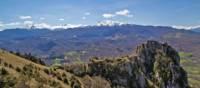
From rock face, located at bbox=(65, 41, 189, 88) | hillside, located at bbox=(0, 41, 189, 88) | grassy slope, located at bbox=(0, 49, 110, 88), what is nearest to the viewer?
grassy slope, located at bbox=(0, 49, 110, 88)

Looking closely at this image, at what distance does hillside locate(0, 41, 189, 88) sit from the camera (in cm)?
10044

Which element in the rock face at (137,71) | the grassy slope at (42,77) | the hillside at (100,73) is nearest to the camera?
the grassy slope at (42,77)

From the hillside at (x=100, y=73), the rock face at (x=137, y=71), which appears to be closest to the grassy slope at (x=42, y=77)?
the hillside at (x=100, y=73)

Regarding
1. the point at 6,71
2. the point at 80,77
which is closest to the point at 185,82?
the point at 80,77

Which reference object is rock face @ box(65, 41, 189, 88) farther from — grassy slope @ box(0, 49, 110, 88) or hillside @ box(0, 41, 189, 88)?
grassy slope @ box(0, 49, 110, 88)

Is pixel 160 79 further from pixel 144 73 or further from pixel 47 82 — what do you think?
pixel 47 82

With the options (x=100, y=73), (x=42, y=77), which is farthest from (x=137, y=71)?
(x=42, y=77)

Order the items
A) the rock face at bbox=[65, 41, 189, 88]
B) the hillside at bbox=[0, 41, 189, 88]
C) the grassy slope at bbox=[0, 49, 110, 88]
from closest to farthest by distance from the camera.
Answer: the grassy slope at bbox=[0, 49, 110, 88]
the hillside at bbox=[0, 41, 189, 88]
the rock face at bbox=[65, 41, 189, 88]

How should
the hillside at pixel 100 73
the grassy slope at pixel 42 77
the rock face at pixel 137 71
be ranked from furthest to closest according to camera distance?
the rock face at pixel 137 71 → the hillside at pixel 100 73 → the grassy slope at pixel 42 77

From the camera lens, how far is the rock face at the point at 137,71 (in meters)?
159

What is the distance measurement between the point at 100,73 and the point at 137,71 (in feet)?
78.3

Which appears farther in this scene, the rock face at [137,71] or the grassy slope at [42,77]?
the rock face at [137,71]

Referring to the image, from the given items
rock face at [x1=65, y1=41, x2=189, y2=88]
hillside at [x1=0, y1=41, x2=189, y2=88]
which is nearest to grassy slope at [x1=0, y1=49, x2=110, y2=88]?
hillside at [x1=0, y1=41, x2=189, y2=88]

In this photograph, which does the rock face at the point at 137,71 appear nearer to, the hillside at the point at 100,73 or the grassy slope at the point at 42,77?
the hillside at the point at 100,73
